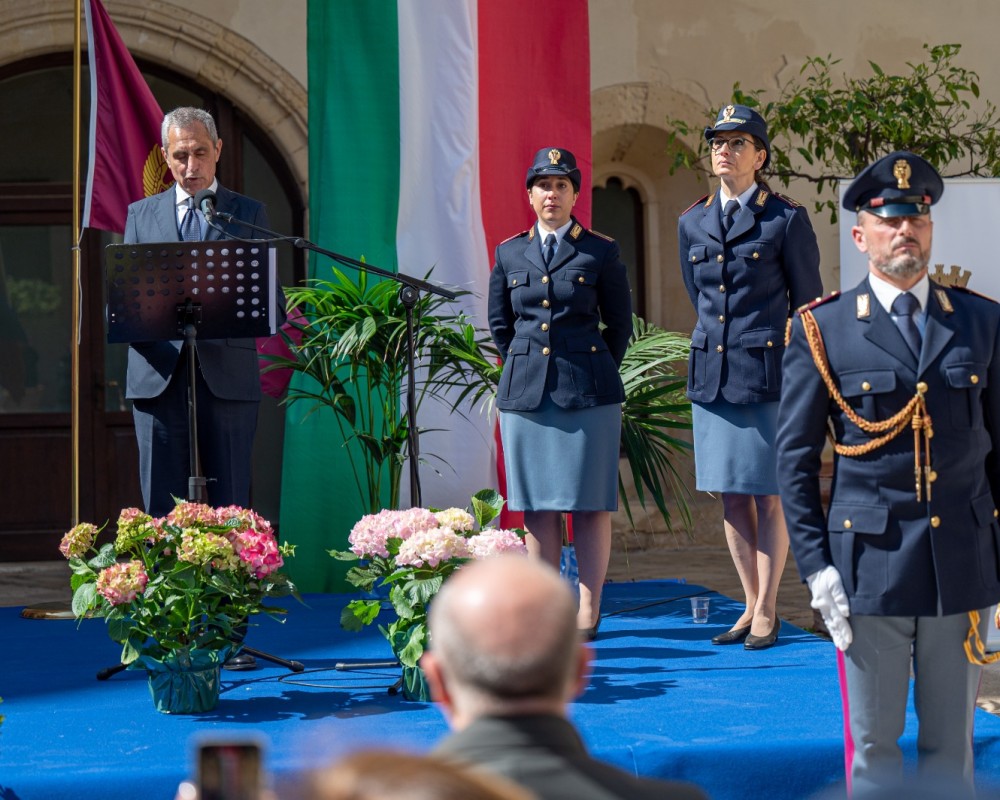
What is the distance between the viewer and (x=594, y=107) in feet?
29.9

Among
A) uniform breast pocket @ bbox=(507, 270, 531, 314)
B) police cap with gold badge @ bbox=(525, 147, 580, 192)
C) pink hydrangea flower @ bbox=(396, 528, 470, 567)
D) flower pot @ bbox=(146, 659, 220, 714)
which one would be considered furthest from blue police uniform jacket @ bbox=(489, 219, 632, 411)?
flower pot @ bbox=(146, 659, 220, 714)

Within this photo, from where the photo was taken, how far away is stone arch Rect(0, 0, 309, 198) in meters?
8.32

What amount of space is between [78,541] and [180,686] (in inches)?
20.2

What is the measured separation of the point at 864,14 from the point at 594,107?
185 centimetres

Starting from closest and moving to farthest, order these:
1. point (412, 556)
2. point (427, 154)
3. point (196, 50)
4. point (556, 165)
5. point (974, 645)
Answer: point (974, 645)
point (412, 556)
point (556, 165)
point (427, 154)
point (196, 50)

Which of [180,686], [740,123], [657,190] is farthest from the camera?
[657,190]

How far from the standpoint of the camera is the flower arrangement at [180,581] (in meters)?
3.98

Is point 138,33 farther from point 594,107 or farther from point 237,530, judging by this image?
point 237,530

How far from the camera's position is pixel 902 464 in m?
2.88

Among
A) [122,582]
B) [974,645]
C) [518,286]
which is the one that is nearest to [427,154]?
[518,286]

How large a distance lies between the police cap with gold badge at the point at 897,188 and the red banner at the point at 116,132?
4.44 m

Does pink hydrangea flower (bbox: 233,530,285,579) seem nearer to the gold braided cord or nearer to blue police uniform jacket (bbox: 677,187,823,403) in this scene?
blue police uniform jacket (bbox: 677,187,823,403)

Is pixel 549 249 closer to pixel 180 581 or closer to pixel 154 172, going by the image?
pixel 180 581

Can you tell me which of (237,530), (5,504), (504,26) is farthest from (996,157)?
(5,504)
